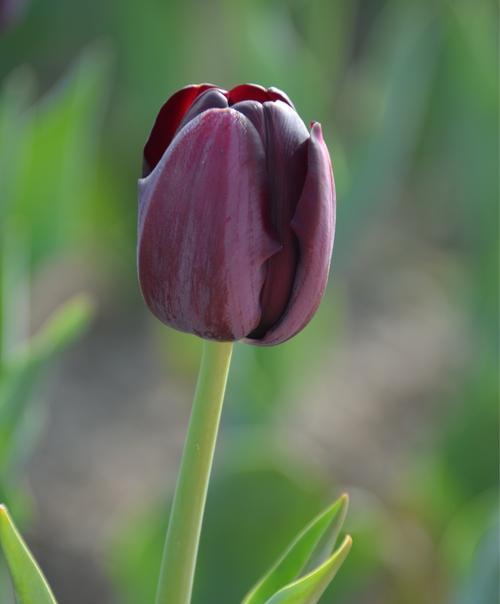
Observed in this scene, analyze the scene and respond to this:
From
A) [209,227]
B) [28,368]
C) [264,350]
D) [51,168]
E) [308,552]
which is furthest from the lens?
[264,350]

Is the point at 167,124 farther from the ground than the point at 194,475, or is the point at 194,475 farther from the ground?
the point at 167,124

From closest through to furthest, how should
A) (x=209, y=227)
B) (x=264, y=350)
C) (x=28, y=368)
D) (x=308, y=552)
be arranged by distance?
(x=209, y=227), (x=308, y=552), (x=28, y=368), (x=264, y=350)

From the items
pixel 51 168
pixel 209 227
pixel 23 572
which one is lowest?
pixel 23 572

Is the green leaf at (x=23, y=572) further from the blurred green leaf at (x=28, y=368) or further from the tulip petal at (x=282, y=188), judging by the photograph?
the blurred green leaf at (x=28, y=368)

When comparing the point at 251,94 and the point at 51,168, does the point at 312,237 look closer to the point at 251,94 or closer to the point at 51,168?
the point at 251,94

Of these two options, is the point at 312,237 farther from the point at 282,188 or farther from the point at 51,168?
the point at 51,168

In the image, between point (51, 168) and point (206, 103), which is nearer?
point (206, 103)

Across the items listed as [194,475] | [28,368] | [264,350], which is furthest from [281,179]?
[264,350]
